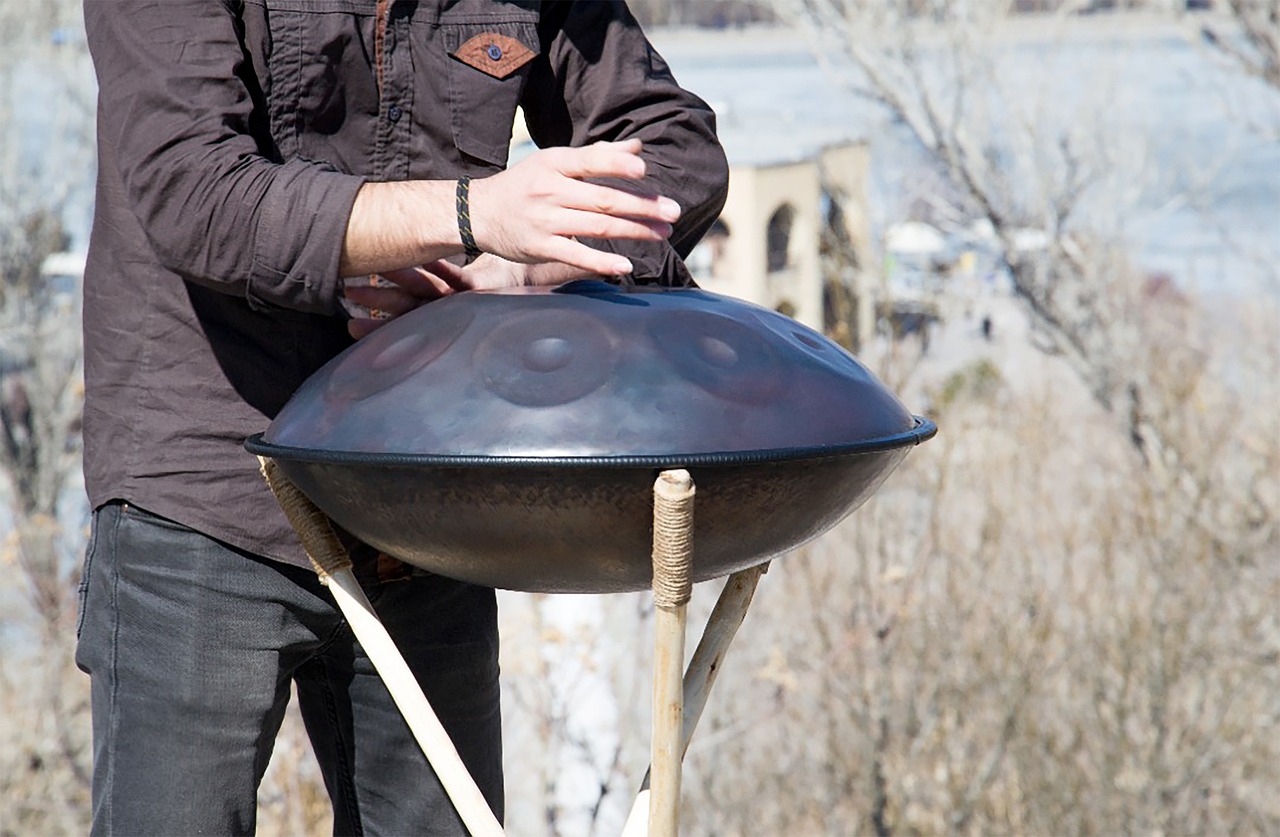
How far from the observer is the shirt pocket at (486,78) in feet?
4.97

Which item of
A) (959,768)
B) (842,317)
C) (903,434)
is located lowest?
(959,768)

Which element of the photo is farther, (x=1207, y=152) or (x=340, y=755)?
(x=1207, y=152)

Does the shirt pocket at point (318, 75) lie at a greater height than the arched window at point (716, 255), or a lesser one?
greater

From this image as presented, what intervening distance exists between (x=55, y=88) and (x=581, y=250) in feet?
34.9

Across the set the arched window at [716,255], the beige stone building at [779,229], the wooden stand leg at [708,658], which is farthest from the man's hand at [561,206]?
the arched window at [716,255]

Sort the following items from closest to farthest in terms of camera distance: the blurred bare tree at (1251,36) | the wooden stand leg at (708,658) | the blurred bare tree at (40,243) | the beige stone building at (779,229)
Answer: the wooden stand leg at (708,658), the blurred bare tree at (1251,36), the beige stone building at (779,229), the blurred bare tree at (40,243)

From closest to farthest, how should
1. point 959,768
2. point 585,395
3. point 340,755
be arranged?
point 585,395
point 340,755
point 959,768

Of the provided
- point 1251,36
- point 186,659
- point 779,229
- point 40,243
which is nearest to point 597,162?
point 186,659

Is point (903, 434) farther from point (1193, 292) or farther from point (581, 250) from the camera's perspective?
point (1193, 292)

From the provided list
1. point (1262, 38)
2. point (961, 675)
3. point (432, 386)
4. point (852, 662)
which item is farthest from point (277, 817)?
point (1262, 38)

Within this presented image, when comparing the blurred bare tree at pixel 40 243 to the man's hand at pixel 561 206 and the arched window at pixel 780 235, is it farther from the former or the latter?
the man's hand at pixel 561 206

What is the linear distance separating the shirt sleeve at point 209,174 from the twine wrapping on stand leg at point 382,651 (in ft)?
0.62

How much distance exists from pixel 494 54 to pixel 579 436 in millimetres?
565

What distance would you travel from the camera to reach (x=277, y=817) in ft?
13.9
